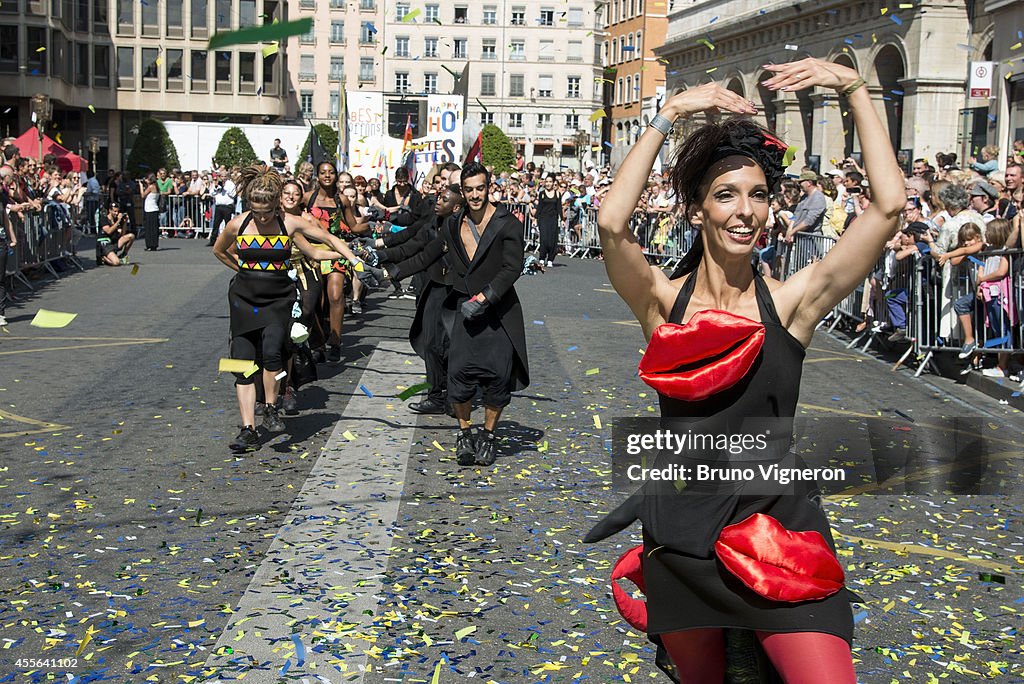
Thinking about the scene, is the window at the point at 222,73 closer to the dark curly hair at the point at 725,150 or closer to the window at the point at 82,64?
the window at the point at 82,64

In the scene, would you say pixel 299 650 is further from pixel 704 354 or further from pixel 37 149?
pixel 37 149

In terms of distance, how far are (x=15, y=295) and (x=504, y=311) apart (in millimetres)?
11402

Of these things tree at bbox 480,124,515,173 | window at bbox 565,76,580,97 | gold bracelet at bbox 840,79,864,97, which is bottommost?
gold bracelet at bbox 840,79,864,97

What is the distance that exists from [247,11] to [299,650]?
8469 cm

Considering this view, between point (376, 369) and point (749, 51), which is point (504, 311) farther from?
point (749, 51)

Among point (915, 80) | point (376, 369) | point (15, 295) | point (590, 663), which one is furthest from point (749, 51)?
point (590, 663)

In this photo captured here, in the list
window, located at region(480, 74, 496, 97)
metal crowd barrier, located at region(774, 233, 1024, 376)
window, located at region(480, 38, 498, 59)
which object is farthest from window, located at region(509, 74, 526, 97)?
metal crowd barrier, located at region(774, 233, 1024, 376)

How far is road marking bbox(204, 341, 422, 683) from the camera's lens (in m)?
4.60

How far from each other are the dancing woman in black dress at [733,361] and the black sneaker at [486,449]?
4.59 meters

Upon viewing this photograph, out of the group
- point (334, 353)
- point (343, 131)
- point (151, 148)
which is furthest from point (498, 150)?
point (334, 353)

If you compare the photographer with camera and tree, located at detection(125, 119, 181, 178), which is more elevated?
tree, located at detection(125, 119, 181, 178)

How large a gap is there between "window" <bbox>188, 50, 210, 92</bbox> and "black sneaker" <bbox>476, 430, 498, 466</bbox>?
3107 inches

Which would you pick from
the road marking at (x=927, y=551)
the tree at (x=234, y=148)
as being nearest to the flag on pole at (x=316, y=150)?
the road marking at (x=927, y=551)

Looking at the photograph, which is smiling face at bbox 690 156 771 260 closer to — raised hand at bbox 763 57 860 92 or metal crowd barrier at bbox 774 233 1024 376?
raised hand at bbox 763 57 860 92
